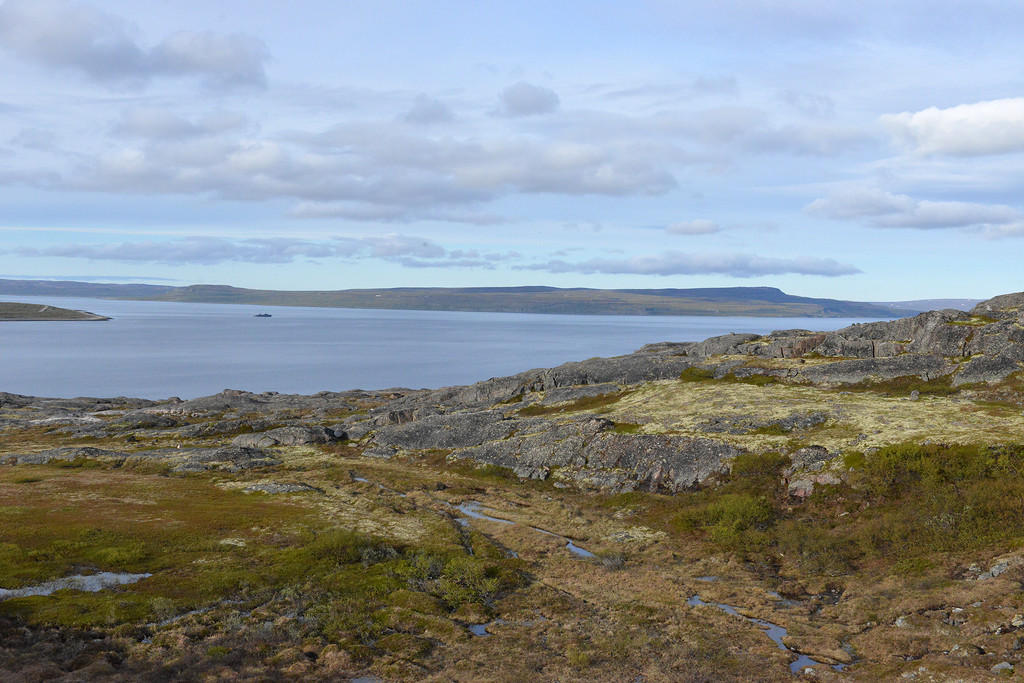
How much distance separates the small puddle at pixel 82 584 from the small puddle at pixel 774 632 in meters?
33.6

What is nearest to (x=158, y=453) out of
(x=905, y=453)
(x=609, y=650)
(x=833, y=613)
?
(x=609, y=650)

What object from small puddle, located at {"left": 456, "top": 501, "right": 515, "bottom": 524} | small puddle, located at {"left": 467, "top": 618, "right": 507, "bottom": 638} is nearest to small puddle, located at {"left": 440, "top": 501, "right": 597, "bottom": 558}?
small puddle, located at {"left": 456, "top": 501, "right": 515, "bottom": 524}

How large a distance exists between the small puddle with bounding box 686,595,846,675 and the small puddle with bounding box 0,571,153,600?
33.6 metres

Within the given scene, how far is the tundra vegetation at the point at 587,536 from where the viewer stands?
28.9 meters

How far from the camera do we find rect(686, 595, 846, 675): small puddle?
28.3m

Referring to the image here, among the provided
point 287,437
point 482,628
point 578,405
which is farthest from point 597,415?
point 287,437

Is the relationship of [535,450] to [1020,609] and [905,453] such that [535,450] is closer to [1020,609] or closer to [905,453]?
[905,453]

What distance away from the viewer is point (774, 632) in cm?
3192

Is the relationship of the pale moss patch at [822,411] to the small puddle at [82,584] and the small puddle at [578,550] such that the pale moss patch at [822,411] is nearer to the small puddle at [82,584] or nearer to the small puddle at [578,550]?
the small puddle at [578,550]

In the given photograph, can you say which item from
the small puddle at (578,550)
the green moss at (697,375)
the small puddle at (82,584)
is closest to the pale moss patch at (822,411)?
the green moss at (697,375)

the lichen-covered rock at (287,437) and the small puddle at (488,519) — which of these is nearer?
the small puddle at (488,519)

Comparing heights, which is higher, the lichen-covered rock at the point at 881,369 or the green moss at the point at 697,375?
the lichen-covered rock at the point at 881,369

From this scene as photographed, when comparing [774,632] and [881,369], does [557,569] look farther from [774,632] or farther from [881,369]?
[881,369]

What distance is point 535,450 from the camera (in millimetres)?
68875
